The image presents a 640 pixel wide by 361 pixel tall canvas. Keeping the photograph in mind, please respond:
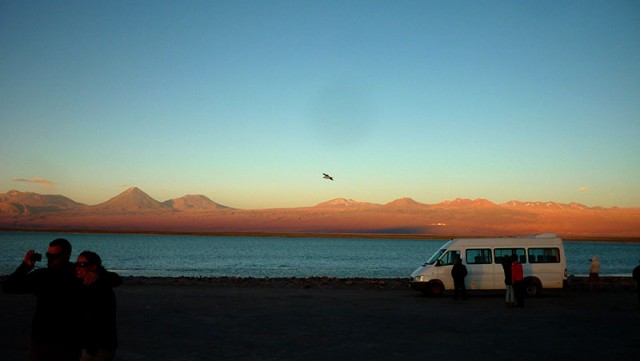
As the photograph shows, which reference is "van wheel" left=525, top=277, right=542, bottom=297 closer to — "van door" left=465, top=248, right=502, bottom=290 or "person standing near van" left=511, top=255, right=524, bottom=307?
"van door" left=465, top=248, right=502, bottom=290

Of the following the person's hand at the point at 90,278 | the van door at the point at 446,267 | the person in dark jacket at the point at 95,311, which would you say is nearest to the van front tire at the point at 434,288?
the van door at the point at 446,267

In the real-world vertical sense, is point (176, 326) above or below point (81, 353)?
below

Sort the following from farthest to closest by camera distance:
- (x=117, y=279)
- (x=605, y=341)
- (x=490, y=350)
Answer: (x=605, y=341)
(x=490, y=350)
(x=117, y=279)

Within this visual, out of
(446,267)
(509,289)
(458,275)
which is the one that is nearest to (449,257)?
(446,267)

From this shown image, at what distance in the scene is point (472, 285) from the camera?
77.7ft

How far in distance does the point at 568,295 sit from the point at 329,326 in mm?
14293

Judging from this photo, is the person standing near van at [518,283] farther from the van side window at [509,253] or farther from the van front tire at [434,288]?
the van front tire at [434,288]

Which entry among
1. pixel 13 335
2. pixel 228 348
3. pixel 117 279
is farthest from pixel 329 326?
pixel 117 279

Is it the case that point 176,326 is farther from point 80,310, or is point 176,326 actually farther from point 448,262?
point 448,262

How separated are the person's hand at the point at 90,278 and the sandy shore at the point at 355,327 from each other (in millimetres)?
5303

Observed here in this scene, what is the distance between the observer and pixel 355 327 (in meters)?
Answer: 15.0

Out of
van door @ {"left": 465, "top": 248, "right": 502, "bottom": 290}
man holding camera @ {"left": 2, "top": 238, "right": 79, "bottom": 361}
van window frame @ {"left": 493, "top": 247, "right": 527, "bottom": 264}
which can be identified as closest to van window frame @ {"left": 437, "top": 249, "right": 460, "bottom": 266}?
van door @ {"left": 465, "top": 248, "right": 502, "bottom": 290}

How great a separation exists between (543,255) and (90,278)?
21.4 m

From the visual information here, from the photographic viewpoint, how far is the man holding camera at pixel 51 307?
583 centimetres
